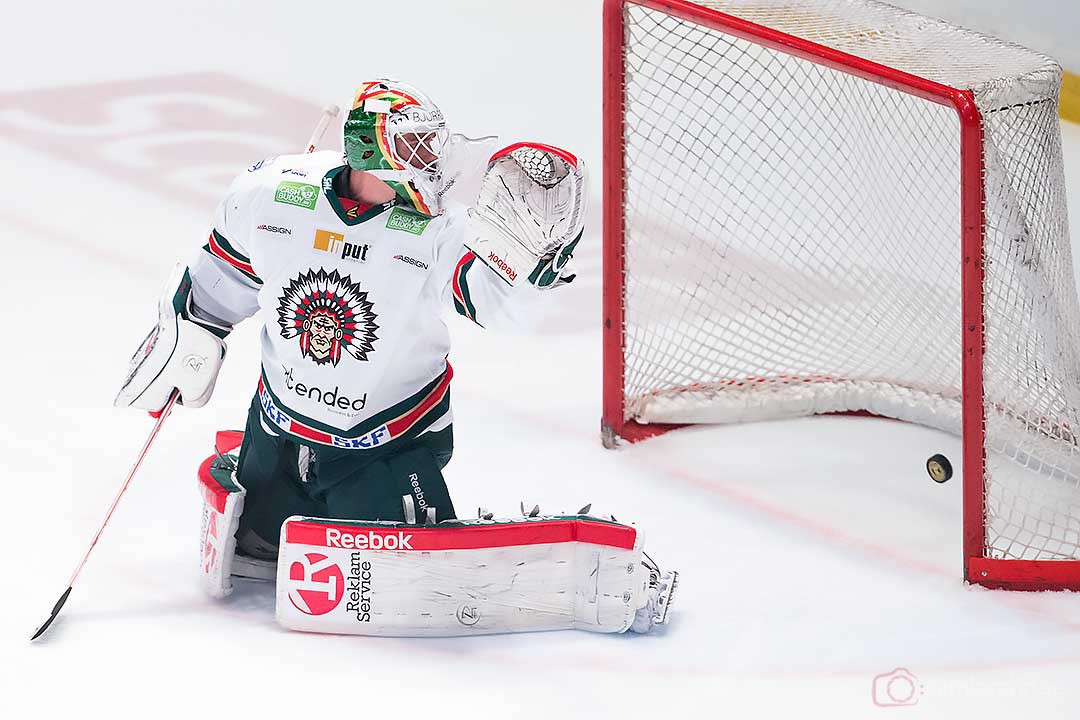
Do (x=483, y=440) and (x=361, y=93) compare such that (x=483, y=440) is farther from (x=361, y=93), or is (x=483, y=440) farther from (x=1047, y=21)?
(x=1047, y=21)

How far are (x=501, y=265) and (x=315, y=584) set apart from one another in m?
0.67

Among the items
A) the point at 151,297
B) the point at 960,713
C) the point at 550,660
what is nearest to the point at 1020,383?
the point at 960,713

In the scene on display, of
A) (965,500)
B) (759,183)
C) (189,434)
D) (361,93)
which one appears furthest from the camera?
(759,183)

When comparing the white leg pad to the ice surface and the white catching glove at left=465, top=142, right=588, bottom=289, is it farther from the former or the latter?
the white catching glove at left=465, top=142, right=588, bottom=289

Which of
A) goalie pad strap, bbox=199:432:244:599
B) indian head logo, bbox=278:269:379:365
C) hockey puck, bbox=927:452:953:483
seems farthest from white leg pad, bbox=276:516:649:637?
hockey puck, bbox=927:452:953:483

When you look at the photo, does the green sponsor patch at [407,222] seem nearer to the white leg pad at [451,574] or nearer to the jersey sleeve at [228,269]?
the jersey sleeve at [228,269]

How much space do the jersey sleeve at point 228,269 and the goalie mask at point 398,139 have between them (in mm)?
272

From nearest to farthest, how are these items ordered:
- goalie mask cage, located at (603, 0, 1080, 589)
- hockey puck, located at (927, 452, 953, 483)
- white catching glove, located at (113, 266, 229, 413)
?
white catching glove, located at (113, 266, 229, 413) → goalie mask cage, located at (603, 0, 1080, 589) → hockey puck, located at (927, 452, 953, 483)

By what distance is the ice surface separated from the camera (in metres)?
2.58

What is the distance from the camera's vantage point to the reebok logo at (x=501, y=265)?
2371 millimetres

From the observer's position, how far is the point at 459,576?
2689mm

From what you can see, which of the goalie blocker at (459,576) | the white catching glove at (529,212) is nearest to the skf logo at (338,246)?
the white catching glove at (529,212)

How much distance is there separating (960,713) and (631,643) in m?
0.55

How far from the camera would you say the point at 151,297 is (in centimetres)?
438
